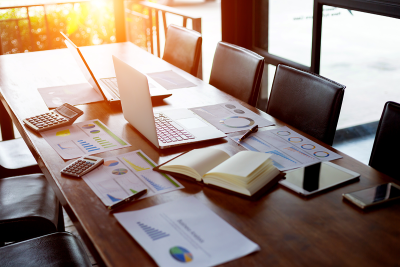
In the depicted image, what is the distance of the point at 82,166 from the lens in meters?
1.23

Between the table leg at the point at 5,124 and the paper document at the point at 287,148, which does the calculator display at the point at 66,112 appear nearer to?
the paper document at the point at 287,148

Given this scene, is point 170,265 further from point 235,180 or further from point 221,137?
point 221,137

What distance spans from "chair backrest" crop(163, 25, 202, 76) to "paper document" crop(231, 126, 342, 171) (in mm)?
1049

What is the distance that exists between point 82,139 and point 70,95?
1.70 ft

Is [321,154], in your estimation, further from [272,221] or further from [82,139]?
[82,139]

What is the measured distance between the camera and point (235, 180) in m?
1.10

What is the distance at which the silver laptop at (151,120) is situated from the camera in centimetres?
131

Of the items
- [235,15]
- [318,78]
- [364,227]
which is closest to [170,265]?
[364,227]

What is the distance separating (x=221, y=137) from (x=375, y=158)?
0.50m

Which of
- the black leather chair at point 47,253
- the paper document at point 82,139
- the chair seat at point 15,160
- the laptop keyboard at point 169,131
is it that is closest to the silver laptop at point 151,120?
the laptop keyboard at point 169,131

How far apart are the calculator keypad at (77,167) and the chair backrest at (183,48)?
51.1 inches

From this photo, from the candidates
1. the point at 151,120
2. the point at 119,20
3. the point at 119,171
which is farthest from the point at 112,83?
the point at 119,20

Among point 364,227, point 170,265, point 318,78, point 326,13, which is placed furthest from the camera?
point 326,13

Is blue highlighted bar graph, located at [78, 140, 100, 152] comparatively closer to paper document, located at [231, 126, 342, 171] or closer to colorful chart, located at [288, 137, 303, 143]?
paper document, located at [231, 126, 342, 171]
